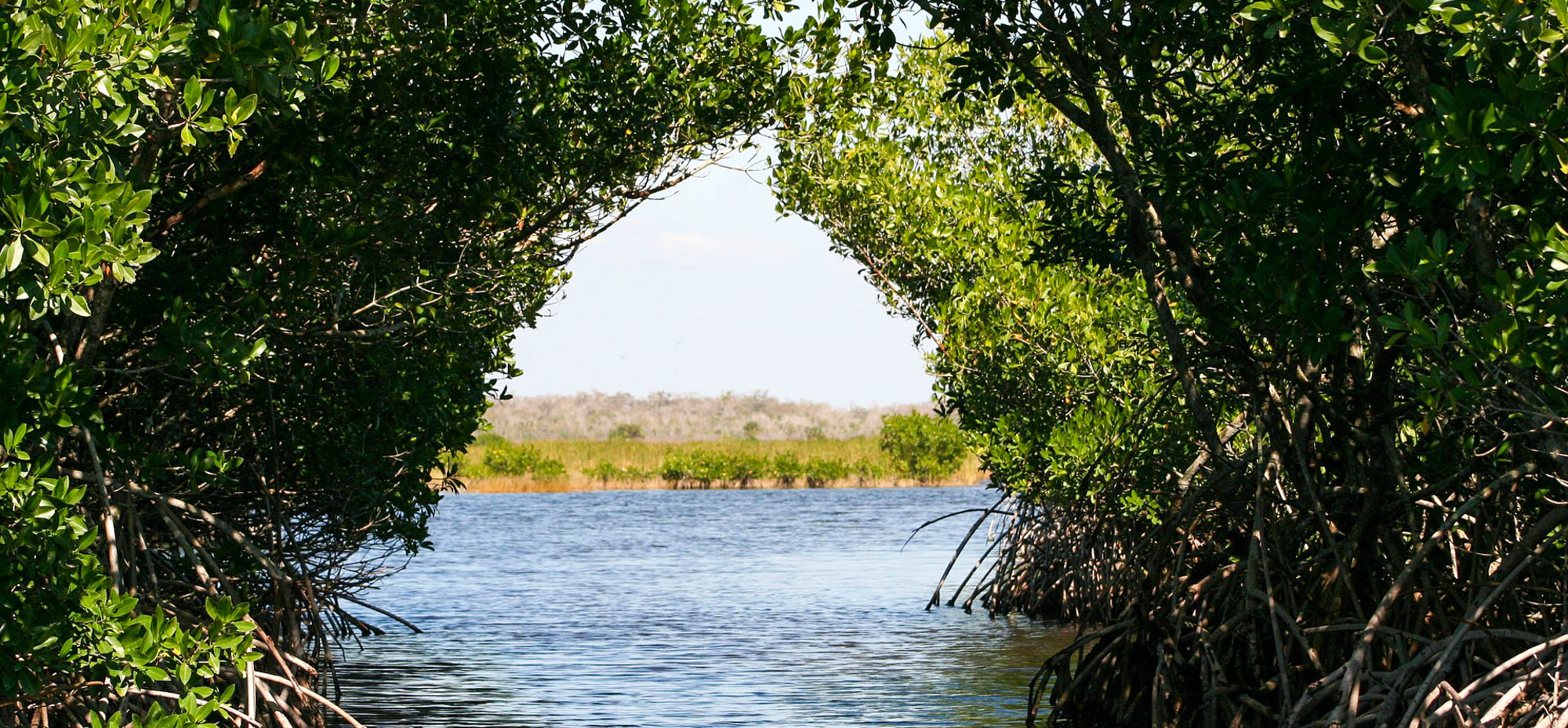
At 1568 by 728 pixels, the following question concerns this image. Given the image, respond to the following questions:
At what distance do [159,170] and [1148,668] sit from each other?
5461 mm

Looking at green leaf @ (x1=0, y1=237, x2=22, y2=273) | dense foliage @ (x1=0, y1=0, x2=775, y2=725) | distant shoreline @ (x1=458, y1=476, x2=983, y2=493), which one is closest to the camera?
green leaf @ (x1=0, y1=237, x2=22, y2=273)

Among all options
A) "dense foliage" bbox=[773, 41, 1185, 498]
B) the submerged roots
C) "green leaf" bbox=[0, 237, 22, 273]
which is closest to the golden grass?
"dense foliage" bbox=[773, 41, 1185, 498]

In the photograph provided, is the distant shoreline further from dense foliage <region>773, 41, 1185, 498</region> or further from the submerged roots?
the submerged roots

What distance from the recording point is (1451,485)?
6574 millimetres

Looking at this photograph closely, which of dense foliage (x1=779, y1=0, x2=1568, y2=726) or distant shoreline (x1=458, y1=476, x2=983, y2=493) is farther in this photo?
distant shoreline (x1=458, y1=476, x2=983, y2=493)

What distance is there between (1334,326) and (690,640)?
973 cm

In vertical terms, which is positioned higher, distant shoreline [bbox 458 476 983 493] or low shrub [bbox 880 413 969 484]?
low shrub [bbox 880 413 969 484]

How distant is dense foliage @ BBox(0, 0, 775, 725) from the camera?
4.74 metres

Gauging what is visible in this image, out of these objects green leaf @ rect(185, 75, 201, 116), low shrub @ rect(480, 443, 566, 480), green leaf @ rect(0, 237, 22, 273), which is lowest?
low shrub @ rect(480, 443, 566, 480)

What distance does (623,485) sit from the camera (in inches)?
1889

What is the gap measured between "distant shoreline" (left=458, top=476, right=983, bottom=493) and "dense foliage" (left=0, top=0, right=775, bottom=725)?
35774 millimetres

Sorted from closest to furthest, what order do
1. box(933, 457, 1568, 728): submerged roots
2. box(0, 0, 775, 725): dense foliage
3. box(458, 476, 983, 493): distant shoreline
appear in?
box(0, 0, 775, 725): dense foliage, box(933, 457, 1568, 728): submerged roots, box(458, 476, 983, 493): distant shoreline

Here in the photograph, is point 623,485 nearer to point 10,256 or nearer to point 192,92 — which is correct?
point 192,92

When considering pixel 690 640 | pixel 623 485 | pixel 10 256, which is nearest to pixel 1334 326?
pixel 10 256
